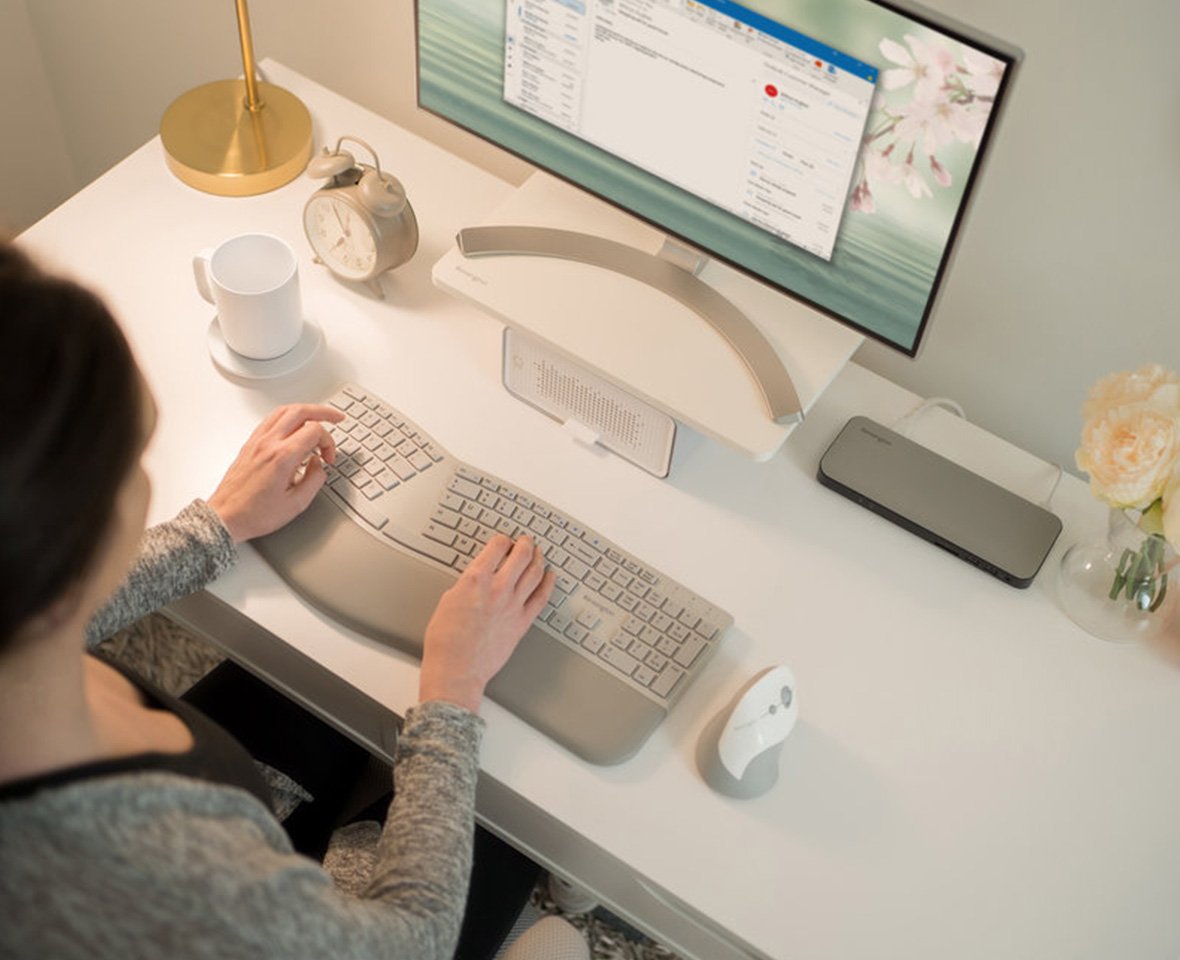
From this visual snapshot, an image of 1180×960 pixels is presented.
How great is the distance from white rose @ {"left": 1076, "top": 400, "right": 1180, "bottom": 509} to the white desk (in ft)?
0.66

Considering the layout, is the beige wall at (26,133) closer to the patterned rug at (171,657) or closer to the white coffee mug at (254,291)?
the patterned rug at (171,657)

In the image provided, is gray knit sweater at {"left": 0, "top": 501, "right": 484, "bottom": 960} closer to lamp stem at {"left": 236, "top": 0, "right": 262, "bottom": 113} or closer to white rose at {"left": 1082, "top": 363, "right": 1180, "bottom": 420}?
white rose at {"left": 1082, "top": 363, "right": 1180, "bottom": 420}

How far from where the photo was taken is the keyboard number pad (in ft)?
4.13

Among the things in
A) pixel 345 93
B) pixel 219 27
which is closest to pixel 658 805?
A: pixel 345 93

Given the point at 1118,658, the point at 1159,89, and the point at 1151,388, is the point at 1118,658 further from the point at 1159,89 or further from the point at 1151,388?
the point at 1159,89

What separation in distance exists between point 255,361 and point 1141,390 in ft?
2.76

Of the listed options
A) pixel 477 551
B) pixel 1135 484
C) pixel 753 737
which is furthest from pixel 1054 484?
pixel 477 551

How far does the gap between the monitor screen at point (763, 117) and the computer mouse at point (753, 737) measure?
324mm

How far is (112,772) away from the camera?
33.9 inches

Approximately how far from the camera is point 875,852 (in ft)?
3.88

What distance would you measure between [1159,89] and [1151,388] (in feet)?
0.84

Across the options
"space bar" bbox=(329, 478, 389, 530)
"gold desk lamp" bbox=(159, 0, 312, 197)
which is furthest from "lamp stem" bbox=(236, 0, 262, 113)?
"space bar" bbox=(329, 478, 389, 530)

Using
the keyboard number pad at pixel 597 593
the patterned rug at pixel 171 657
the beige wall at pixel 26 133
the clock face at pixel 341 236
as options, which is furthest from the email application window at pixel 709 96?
the beige wall at pixel 26 133

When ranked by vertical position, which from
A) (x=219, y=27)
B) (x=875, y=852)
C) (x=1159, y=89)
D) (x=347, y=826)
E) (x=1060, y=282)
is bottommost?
(x=347, y=826)
